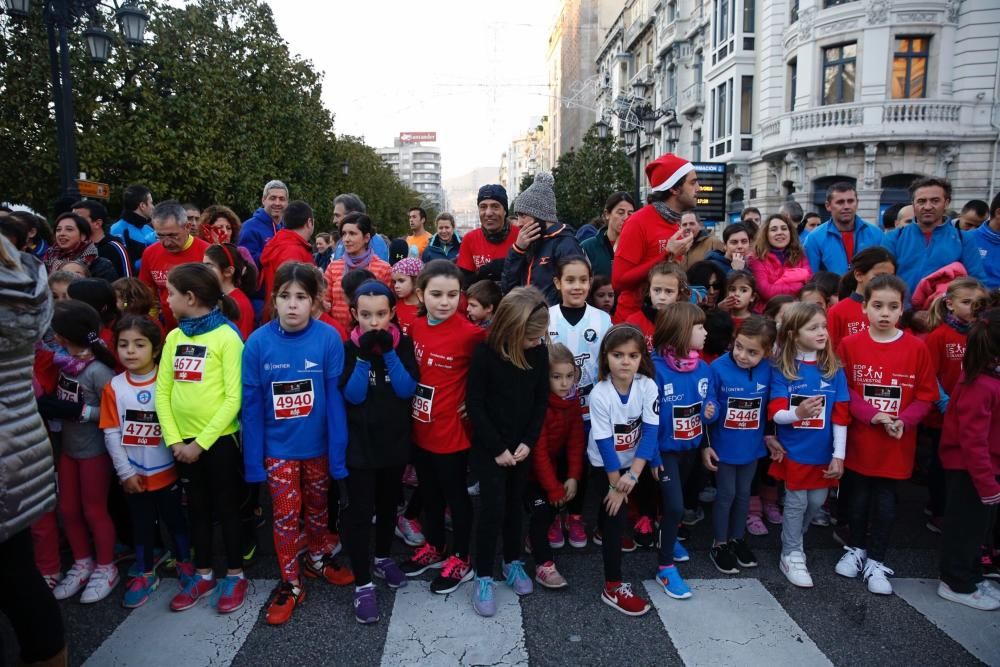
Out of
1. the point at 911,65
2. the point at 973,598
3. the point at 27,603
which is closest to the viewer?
the point at 27,603

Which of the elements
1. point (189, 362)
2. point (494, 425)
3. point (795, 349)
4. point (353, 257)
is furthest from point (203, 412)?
point (795, 349)

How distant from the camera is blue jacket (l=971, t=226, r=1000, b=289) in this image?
507cm

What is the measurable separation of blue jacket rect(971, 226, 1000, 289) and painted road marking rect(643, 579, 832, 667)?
347cm

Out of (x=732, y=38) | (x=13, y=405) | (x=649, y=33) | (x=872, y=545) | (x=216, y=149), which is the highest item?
(x=649, y=33)

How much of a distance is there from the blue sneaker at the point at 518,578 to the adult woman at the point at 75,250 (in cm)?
394

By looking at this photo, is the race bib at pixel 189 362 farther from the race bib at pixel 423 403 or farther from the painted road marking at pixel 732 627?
the painted road marking at pixel 732 627

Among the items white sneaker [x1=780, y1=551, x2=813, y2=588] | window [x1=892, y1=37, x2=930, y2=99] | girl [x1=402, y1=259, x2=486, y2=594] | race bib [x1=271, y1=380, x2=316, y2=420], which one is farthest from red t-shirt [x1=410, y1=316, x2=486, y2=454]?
window [x1=892, y1=37, x2=930, y2=99]

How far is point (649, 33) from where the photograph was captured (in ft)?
129

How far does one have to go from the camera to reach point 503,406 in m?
3.50

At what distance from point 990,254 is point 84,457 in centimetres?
675

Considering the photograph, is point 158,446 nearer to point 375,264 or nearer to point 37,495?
point 37,495

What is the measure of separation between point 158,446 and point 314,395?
0.97 metres

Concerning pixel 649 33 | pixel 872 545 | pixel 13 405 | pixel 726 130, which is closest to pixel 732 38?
pixel 726 130

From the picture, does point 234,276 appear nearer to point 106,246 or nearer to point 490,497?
Result: point 106,246
